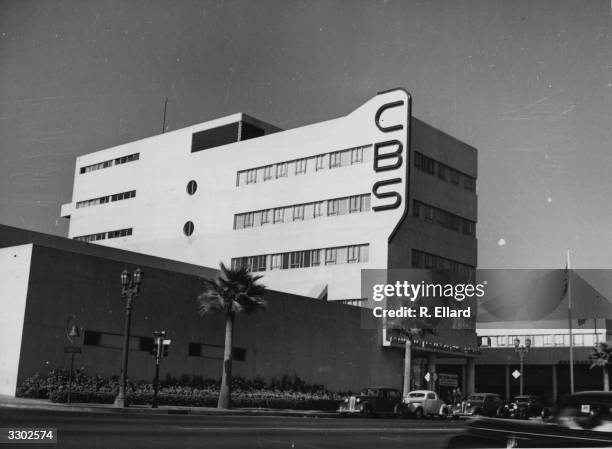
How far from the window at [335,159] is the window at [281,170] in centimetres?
427

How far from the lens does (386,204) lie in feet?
183

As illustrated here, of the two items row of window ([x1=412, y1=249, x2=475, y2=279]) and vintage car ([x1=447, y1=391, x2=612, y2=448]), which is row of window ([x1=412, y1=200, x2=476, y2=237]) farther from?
vintage car ([x1=447, y1=391, x2=612, y2=448])

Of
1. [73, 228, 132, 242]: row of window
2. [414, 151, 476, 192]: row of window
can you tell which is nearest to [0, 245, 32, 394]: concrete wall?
[414, 151, 476, 192]: row of window

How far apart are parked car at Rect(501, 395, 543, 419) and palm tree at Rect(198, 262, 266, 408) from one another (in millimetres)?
14839

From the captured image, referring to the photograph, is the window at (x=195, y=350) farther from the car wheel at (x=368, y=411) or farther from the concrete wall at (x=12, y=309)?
Result: the car wheel at (x=368, y=411)

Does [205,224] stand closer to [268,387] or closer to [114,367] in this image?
[268,387]

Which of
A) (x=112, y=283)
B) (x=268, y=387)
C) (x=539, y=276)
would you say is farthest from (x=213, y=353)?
(x=539, y=276)

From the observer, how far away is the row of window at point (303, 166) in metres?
58.4

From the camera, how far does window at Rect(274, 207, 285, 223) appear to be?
203 ft

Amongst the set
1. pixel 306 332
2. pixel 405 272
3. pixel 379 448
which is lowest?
pixel 379 448

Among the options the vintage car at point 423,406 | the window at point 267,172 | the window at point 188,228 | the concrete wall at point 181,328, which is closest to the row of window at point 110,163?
the window at point 188,228

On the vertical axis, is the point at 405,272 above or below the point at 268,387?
above

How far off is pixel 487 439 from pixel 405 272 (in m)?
48.6

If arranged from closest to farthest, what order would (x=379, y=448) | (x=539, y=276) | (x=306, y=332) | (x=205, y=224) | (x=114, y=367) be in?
(x=379, y=448)
(x=114, y=367)
(x=306, y=332)
(x=205, y=224)
(x=539, y=276)
